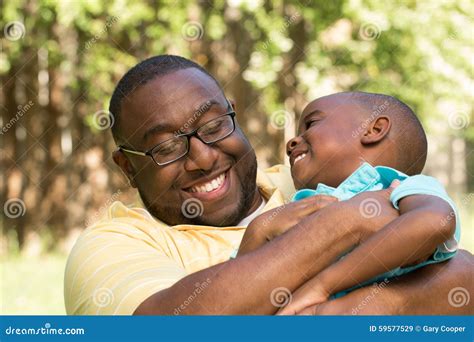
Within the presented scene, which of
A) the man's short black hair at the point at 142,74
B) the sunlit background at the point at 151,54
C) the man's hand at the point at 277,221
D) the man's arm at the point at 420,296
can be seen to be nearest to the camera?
the man's arm at the point at 420,296

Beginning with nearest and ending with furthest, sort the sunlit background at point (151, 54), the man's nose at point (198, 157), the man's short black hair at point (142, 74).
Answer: the man's nose at point (198, 157) → the man's short black hair at point (142, 74) → the sunlit background at point (151, 54)

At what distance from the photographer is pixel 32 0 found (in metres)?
9.30

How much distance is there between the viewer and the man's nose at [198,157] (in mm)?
2875

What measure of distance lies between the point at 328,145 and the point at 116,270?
75cm

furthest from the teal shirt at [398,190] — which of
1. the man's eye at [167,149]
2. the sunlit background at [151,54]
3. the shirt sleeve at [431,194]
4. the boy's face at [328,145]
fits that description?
the sunlit background at [151,54]

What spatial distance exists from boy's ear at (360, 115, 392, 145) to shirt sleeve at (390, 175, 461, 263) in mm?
408

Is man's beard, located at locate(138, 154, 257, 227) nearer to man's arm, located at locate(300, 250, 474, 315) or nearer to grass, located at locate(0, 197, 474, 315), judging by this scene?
man's arm, located at locate(300, 250, 474, 315)

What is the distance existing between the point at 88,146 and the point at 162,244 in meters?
6.72

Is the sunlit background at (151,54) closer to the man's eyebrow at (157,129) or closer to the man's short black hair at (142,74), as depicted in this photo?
the man's short black hair at (142,74)

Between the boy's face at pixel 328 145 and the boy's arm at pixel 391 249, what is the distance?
0.51 m

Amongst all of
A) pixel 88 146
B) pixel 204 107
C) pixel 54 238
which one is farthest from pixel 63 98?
pixel 204 107

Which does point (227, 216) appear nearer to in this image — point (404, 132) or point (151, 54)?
point (404, 132)

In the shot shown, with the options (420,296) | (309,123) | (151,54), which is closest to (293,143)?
(309,123)

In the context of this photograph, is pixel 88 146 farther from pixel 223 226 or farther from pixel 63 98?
pixel 223 226
